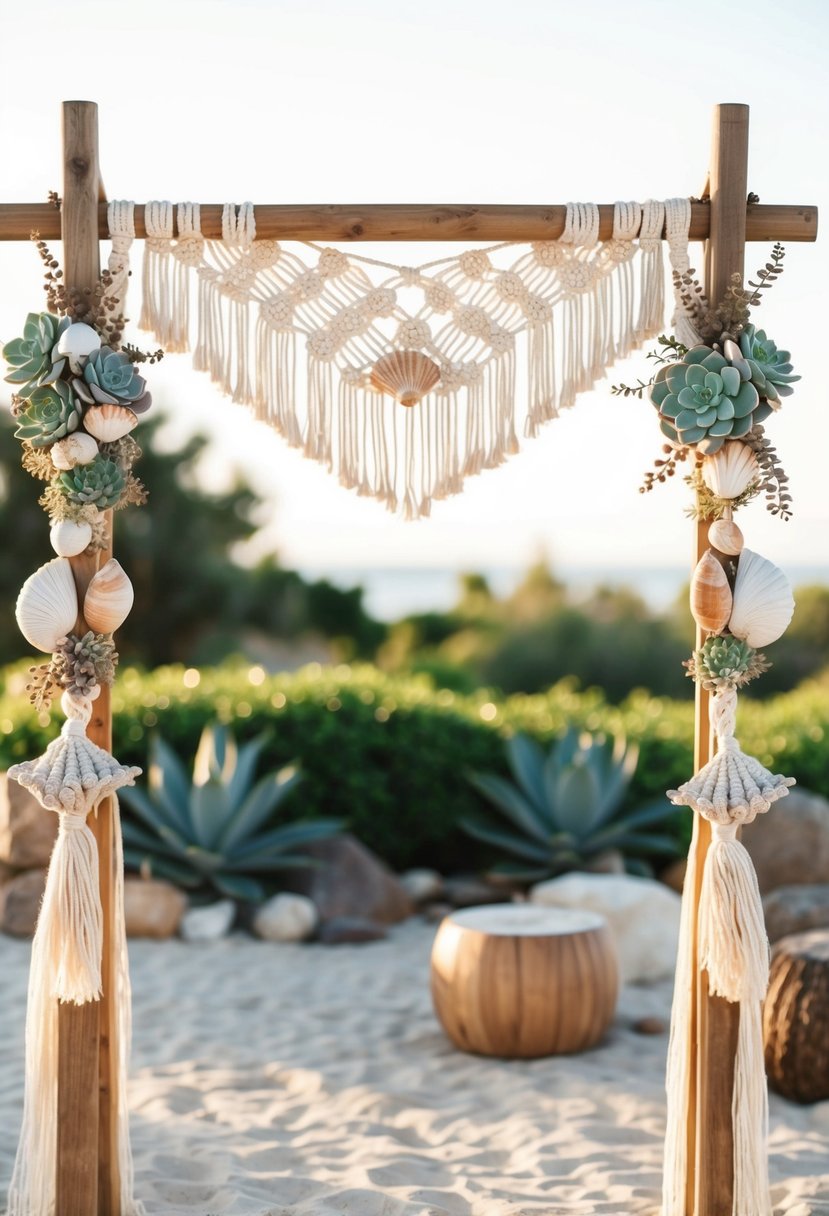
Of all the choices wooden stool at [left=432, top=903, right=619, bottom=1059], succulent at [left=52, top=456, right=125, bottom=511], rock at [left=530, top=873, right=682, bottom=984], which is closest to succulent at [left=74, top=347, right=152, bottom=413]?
succulent at [left=52, top=456, right=125, bottom=511]

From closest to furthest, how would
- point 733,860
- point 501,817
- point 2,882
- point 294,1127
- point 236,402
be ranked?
point 733,860, point 236,402, point 294,1127, point 2,882, point 501,817

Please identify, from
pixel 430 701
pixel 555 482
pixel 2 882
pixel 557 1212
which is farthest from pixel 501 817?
pixel 555 482

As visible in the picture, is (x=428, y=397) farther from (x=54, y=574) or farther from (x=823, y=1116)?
(x=823, y=1116)

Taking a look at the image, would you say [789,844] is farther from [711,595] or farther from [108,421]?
[108,421]

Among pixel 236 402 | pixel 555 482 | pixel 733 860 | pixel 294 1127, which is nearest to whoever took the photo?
pixel 733 860

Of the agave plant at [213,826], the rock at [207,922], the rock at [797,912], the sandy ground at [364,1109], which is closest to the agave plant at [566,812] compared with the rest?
the agave plant at [213,826]

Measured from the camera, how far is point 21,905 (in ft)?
18.2

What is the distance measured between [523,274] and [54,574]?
48.5 inches

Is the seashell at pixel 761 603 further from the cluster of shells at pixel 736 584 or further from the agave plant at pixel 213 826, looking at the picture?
the agave plant at pixel 213 826

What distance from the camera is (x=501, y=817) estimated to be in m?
6.32

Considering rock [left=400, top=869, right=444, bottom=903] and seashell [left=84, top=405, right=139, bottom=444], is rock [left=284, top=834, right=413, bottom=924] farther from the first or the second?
seashell [left=84, top=405, right=139, bottom=444]

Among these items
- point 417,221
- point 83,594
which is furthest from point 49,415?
point 417,221

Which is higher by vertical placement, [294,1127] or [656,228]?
[656,228]

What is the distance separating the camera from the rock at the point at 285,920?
5.65m
